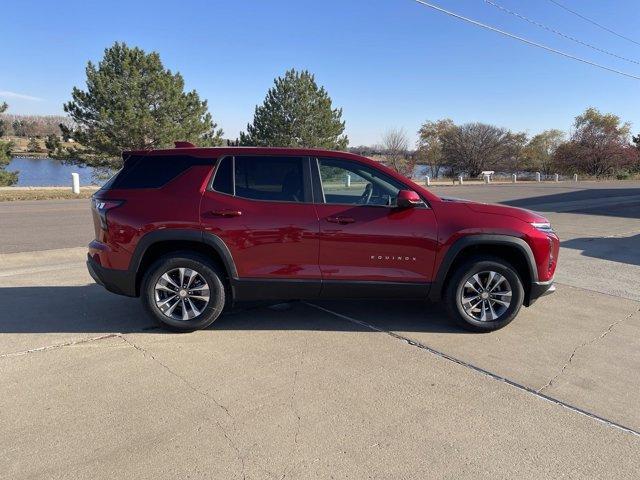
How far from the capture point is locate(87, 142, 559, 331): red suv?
4.52 metres

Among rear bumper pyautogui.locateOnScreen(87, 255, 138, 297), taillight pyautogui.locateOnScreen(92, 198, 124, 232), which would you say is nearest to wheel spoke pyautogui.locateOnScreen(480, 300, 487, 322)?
rear bumper pyautogui.locateOnScreen(87, 255, 138, 297)

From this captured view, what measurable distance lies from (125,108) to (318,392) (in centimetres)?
2795

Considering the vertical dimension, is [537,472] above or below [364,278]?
below

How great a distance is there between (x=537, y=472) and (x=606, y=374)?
1.67 meters

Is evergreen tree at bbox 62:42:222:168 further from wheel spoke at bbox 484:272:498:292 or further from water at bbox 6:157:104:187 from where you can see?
wheel spoke at bbox 484:272:498:292

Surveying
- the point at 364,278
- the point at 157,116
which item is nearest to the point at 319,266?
the point at 364,278

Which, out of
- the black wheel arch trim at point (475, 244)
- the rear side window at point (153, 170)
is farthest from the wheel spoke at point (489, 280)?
the rear side window at point (153, 170)

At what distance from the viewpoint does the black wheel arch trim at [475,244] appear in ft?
15.0

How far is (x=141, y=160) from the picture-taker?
15.7 ft

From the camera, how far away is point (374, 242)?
4535 millimetres

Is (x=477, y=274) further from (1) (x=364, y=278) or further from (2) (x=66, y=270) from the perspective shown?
(2) (x=66, y=270)

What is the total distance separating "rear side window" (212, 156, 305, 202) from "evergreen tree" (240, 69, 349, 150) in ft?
104

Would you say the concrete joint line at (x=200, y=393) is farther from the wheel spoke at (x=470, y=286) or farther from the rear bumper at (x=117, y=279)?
the wheel spoke at (x=470, y=286)

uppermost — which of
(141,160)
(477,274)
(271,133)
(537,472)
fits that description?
(271,133)
